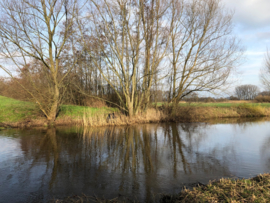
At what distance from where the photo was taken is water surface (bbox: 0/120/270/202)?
4.23 meters

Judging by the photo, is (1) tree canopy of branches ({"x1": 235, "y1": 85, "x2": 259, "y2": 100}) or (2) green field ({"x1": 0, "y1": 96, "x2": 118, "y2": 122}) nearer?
(2) green field ({"x1": 0, "y1": 96, "x2": 118, "y2": 122})

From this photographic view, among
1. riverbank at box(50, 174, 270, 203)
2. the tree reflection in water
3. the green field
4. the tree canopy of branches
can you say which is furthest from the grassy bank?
the tree canopy of branches

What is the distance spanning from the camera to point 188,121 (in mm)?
17250

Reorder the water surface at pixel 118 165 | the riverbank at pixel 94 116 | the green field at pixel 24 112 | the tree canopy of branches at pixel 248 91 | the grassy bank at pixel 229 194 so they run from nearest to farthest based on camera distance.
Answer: the grassy bank at pixel 229 194 → the water surface at pixel 118 165 → the riverbank at pixel 94 116 → the green field at pixel 24 112 → the tree canopy of branches at pixel 248 91

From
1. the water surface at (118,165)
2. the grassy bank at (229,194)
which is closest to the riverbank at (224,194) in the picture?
the grassy bank at (229,194)

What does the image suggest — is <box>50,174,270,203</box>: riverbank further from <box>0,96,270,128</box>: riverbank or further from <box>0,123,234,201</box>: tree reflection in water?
<box>0,96,270,128</box>: riverbank

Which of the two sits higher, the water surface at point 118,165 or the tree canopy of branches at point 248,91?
the tree canopy of branches at point 248,91

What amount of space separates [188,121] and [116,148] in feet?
35.5

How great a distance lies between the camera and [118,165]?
19.1ft

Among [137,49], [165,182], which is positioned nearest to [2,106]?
[137,49]

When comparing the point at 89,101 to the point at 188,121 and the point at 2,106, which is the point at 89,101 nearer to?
the point at 2,106

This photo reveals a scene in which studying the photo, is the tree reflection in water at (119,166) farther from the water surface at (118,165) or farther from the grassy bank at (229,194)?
the grassy bank at (229,194)

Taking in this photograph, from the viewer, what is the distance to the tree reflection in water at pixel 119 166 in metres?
4.30

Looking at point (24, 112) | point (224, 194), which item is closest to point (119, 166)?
point (224, 194)
